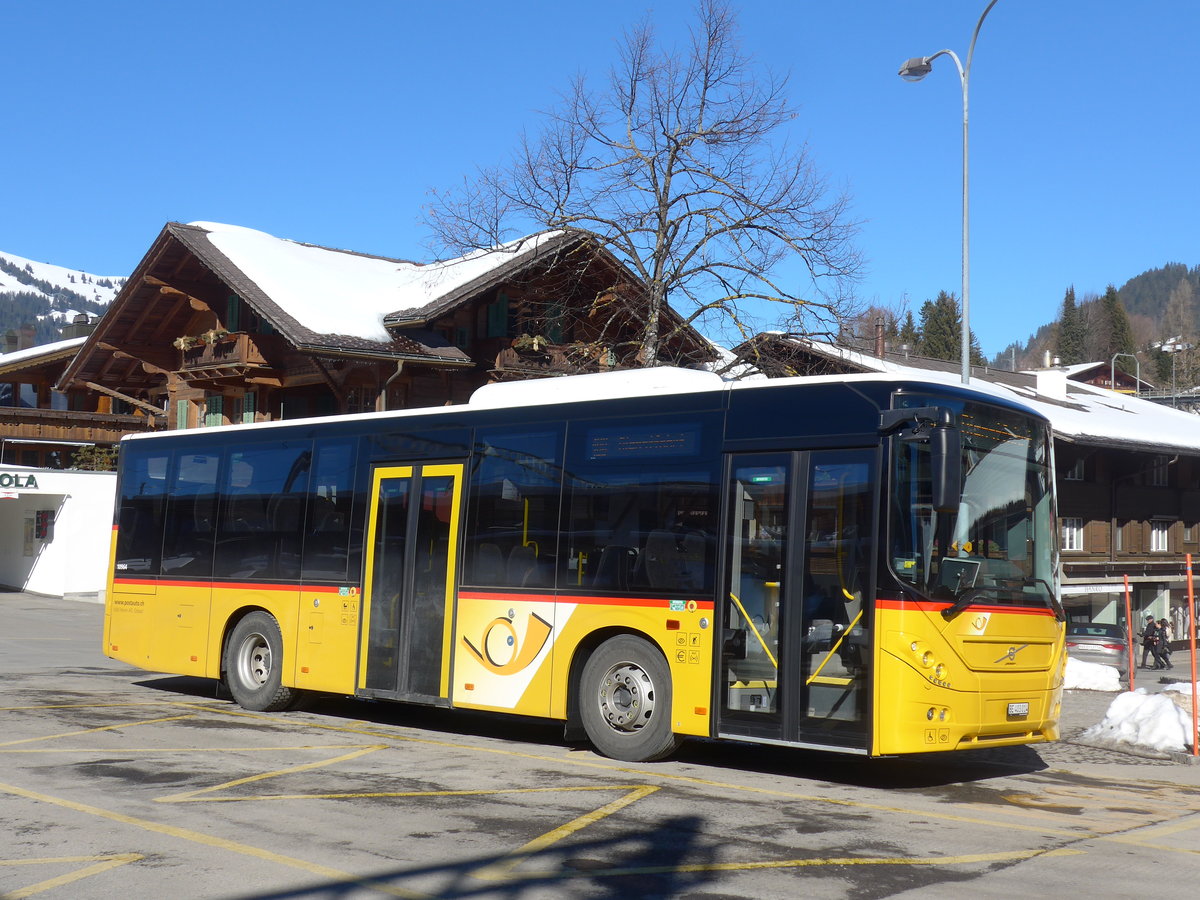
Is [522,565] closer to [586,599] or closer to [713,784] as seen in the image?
[586,599]

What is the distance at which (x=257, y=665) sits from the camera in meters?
14.9

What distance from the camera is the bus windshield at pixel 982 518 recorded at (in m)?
9.70

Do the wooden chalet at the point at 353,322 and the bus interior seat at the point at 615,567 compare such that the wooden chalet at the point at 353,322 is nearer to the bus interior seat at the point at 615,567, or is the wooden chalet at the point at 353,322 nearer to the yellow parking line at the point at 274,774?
the bus interior seat at the point at 615,567

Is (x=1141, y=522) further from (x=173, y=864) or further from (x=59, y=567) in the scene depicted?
(x=173, y=864)

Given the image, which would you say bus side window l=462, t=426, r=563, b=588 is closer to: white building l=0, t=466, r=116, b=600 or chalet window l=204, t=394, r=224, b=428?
chalet window l=204, t=394, r=224, b=428

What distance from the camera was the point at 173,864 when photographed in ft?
22.9

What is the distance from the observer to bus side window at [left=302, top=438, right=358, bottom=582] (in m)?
13.8

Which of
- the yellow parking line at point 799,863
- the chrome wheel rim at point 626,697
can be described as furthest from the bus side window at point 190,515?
the yellow parking line at point 799,863

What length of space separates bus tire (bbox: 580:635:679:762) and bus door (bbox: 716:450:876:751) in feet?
2.16

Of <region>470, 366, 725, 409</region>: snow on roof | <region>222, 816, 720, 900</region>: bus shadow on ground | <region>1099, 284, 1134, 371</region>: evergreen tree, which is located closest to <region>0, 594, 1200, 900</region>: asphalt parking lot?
<region>222, 816, 720, 900</region>: bus shadow on ground

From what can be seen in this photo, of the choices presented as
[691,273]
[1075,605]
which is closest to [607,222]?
[691,273]

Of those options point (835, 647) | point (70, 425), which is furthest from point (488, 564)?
point (70, 425)

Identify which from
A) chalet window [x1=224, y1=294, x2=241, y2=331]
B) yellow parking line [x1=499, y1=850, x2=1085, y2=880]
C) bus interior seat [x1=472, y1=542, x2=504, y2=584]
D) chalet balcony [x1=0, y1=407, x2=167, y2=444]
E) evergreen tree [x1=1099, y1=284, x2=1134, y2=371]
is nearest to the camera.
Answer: yellow parking line [x1=499, y1=850, x2=1085, y2=880]

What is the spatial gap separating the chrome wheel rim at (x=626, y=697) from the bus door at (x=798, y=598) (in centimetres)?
86
